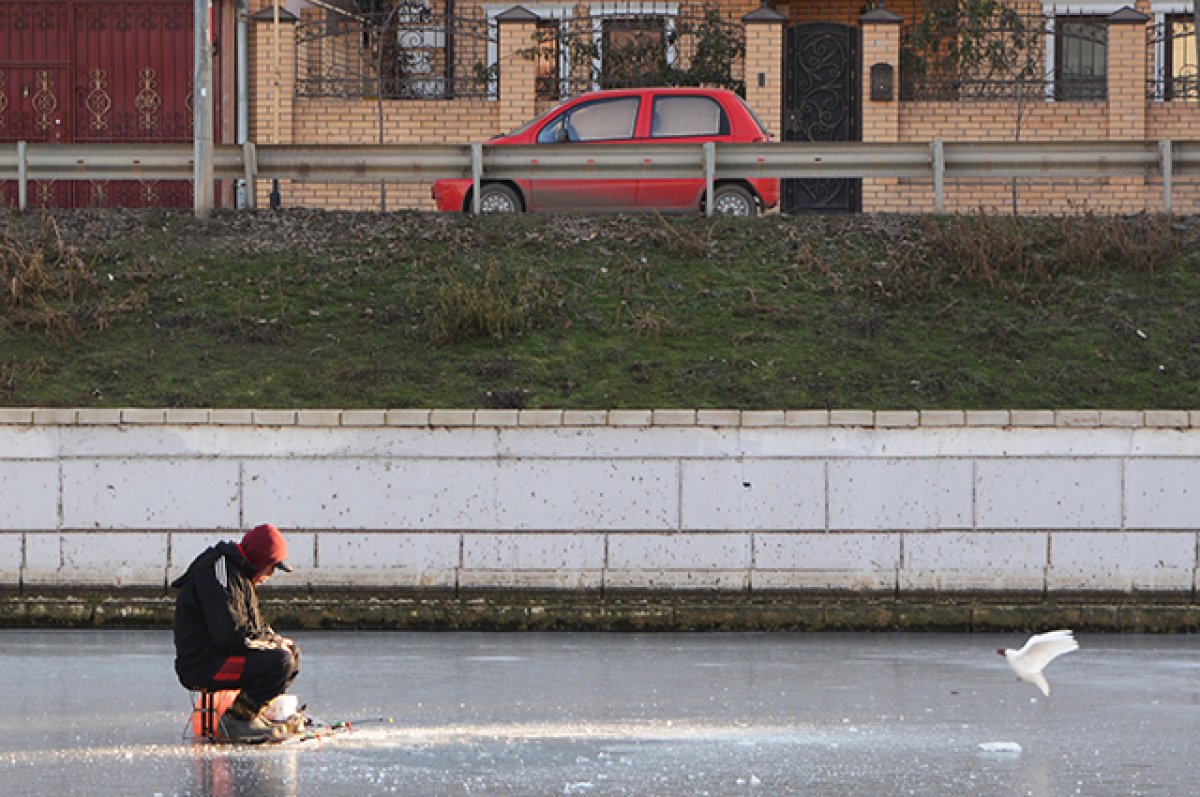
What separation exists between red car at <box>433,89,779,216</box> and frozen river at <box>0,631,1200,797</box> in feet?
27.5

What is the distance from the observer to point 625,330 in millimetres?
19422

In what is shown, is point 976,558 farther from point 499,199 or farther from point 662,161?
point 499,199

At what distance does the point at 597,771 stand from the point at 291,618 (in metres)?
7.02

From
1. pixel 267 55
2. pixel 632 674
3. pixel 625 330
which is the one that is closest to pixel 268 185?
pixel 267 55

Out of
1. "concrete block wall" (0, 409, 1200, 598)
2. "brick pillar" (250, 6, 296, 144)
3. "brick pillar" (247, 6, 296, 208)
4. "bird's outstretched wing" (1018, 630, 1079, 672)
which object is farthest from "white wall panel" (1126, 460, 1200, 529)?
"brick pillar" (250, 6, 296, 144)

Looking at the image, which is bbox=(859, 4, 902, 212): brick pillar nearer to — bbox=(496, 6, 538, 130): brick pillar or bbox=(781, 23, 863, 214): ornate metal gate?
bbox=(781, 23, 863, 214): ornate metal gate

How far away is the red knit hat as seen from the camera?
10.4 metres

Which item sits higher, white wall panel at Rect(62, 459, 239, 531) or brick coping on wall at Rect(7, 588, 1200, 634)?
white wall panel at Rect(62, 459, 239, 531)

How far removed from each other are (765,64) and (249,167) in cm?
915

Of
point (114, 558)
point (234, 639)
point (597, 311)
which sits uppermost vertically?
point (597, 311)

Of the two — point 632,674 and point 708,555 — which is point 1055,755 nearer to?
point 632,674

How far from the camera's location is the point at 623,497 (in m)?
16.7

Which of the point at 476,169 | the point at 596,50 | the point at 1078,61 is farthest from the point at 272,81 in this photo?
the point at 1078,61

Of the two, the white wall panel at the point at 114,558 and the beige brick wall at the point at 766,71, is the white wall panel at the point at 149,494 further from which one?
the beige brick wall at the point at 766,71
